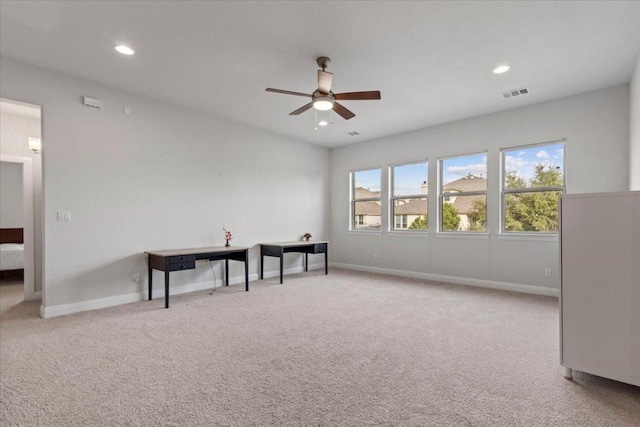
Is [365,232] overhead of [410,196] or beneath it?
beneath

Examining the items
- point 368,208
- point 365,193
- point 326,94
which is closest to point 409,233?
point 368,208

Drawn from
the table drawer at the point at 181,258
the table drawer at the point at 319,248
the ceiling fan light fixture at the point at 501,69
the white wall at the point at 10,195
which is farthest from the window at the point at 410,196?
the white wall at the point at 10,195

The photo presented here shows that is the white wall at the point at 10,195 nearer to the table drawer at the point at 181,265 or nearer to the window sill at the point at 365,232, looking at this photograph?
the table drawer at the point at 181,265

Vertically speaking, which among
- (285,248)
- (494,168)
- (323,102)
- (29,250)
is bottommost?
(285,248)

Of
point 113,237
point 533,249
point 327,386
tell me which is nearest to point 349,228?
point 533,249

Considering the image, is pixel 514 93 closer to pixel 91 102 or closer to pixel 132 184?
pixel 132 184

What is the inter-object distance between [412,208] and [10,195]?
7777 mm

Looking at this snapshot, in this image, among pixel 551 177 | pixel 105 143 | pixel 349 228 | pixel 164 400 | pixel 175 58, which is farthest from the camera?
pixel 349 228

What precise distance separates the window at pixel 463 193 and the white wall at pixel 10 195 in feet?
26.5

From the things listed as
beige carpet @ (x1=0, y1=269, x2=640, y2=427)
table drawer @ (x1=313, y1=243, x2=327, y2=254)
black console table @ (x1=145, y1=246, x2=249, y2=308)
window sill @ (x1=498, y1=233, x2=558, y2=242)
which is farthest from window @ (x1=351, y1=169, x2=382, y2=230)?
black console table @ (x1=145, y1=246, x2=249, y2=308)

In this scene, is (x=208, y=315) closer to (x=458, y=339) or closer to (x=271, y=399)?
(x=271, y=399)

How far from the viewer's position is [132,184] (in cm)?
440

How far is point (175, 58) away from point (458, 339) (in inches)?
159

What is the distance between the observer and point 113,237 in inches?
165
